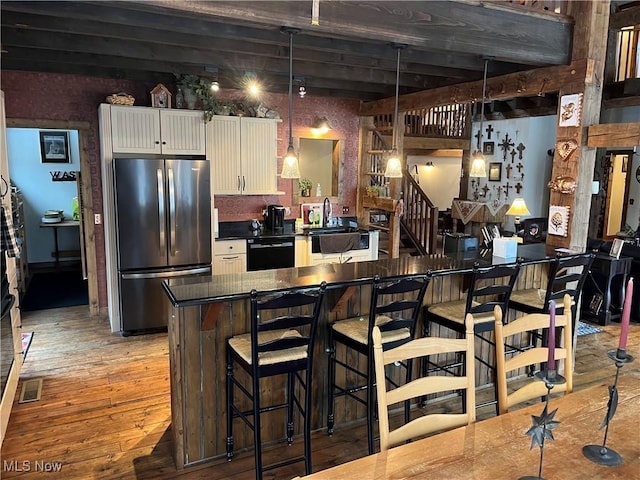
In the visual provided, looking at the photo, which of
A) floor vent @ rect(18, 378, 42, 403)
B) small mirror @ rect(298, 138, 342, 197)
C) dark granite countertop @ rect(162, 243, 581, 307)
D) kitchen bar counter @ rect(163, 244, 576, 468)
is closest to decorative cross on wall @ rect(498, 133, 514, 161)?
small mirror @ rect(298, 138, 342, 197)

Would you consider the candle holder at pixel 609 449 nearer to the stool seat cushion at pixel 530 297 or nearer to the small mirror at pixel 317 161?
the stool seat cushion at pixel 530 297

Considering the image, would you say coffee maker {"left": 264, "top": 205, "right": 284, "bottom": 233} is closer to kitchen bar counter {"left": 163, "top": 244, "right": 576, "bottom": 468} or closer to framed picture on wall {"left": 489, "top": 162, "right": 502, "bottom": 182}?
kitchen bar counter {"left": 163, "top": 244, "right": 576, "bottom": 468}

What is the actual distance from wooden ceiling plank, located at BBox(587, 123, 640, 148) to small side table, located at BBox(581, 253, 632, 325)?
2.21 meters

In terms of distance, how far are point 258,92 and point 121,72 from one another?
1.55 meters

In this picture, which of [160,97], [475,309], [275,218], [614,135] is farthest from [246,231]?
[614,135]

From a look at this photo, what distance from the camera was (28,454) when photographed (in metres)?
2.89

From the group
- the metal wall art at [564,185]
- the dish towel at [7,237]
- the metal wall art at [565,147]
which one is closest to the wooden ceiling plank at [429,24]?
the metal wall art at [565,147]

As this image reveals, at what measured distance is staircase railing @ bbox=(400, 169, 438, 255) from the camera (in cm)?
716

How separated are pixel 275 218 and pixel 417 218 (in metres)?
2.44

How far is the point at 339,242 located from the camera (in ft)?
19.3

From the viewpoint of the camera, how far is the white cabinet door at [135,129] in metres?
4.79

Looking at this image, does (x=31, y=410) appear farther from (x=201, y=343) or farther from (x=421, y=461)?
(x=421, y=461)

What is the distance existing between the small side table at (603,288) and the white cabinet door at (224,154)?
429 centimetres

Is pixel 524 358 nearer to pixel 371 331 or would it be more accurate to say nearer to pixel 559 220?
pixel 371 331
